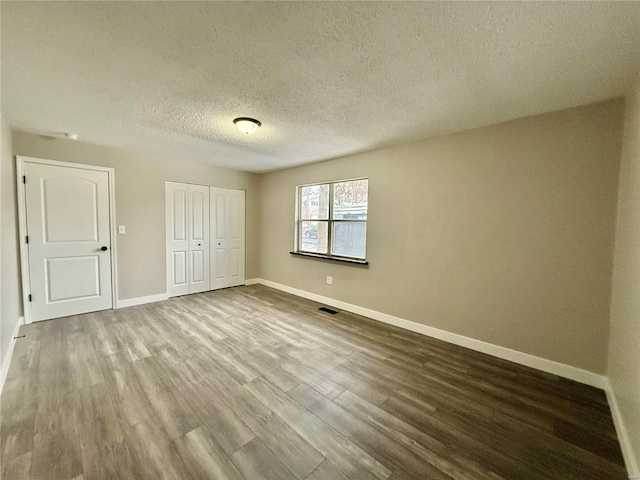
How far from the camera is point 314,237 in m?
4.55

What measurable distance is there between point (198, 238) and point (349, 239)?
286cm

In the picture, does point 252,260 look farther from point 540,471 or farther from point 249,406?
point 540,471

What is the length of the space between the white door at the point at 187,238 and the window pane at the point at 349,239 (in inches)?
100

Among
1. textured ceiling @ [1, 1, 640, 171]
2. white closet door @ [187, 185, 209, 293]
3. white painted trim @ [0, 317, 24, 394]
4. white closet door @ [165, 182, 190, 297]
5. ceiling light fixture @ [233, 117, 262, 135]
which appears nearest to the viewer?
textured ceiling @ [1, 1, 640, 171]

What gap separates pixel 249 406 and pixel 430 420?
1281 millimetres

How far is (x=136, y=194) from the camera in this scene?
3.92 metres

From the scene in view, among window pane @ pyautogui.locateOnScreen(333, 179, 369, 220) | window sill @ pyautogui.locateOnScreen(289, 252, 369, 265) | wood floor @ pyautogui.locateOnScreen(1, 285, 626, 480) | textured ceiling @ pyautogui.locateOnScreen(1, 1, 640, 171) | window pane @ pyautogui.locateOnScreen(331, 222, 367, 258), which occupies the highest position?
textured ceiling @ pyautogui.locateOnScreen(1, 1, 640, 171)

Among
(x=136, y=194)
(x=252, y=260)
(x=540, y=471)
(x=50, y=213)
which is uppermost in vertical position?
(x=136, y=194)

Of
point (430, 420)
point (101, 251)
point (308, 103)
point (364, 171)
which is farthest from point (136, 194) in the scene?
point (430, 420)

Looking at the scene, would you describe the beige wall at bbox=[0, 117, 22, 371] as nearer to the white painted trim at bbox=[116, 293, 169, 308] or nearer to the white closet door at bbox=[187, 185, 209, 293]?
the white painted trim at bbox=[116, 293, 169, 308]

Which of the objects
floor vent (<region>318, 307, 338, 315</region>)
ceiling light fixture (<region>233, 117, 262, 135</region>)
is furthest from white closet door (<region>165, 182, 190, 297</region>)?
floor vent (<region>318, 307, 338, 315</region>)

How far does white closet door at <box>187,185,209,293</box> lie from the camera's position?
4.58 m

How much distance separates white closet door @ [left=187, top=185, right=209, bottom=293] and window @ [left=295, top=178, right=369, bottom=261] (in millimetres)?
1774

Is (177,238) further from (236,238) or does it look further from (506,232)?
(506,232)
